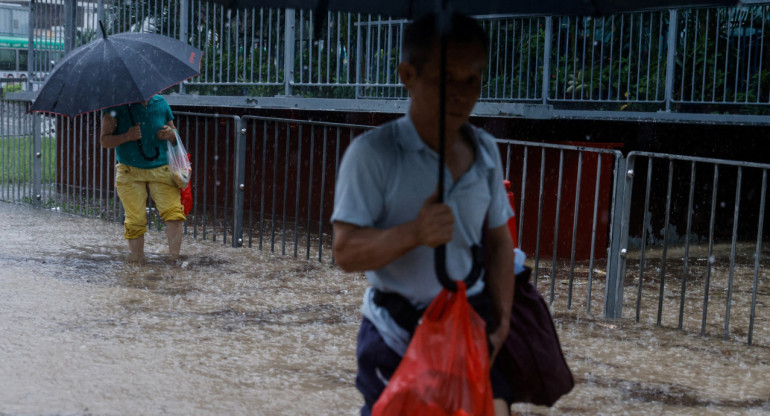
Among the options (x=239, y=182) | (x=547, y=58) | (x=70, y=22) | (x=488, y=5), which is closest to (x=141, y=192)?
(x=239, y=182)

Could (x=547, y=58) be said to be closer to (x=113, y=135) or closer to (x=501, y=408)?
(x=113, y=135)

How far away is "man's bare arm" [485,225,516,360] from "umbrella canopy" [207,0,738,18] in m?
0.96

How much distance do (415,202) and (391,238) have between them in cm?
15

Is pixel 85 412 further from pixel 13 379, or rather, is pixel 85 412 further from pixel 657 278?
pixel 657 278

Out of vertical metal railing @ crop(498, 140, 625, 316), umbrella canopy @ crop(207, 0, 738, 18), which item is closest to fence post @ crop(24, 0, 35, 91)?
vertical metal railing @ crop(498, 140, 625, 316)

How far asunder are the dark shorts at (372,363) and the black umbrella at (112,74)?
560cm

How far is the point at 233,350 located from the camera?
5.60m

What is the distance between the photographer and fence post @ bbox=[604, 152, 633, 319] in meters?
6.59

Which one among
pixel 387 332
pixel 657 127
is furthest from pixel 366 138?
pixel 657 127

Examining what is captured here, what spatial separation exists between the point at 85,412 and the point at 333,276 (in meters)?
3.99

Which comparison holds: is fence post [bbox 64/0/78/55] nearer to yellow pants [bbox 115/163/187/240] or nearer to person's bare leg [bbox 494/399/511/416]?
yellow pants [bbox 115/163/187/240]

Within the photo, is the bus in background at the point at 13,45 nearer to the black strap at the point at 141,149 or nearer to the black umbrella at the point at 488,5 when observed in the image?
the black strap at the point at 141,149

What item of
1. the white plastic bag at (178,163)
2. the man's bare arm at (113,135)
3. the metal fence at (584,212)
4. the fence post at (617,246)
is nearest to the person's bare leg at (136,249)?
the white plastic bag at (178,163)

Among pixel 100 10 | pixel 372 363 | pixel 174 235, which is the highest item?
pixel 100 10
